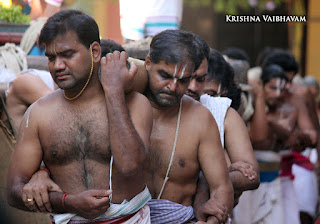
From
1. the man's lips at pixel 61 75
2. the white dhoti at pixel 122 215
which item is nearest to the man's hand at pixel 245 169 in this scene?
the white dhoti at pixel 122 215

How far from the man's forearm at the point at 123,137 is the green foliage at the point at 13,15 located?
3082mm

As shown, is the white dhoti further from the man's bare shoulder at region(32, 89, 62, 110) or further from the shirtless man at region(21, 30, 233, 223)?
the man's bare shoulder at region(32, 89, 62, 110)

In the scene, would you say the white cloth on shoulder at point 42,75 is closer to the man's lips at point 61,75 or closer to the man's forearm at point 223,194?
the man's lips at point 61,75

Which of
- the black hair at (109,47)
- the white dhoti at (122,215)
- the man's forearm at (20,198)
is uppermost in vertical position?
the black hair at (109,47)

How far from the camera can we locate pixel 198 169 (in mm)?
3676

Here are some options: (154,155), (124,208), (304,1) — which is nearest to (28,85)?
(154,155)

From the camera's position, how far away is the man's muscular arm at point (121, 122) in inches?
117

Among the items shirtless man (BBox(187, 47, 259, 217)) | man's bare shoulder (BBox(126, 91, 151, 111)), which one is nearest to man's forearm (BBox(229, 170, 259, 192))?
shirtless man (BBox(187, 47, 259, 217))

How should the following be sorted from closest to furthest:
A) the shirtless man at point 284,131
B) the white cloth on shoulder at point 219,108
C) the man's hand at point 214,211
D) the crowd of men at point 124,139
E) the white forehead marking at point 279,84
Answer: the crowd of men at point 124,139 → the man's hand at point 214,211 → the white cloth on shoulder at point 219,108 → the shirtless man at point 284,131 → the white forehead marking at point 279,84

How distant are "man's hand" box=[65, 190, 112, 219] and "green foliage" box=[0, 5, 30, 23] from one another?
323cm

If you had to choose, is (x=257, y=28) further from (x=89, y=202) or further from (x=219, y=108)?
(x=89, y=202)

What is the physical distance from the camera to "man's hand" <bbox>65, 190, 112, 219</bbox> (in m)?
2.92

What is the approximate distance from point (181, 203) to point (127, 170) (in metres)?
0.80

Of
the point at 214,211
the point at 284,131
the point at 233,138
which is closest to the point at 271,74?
the point at 284,131
